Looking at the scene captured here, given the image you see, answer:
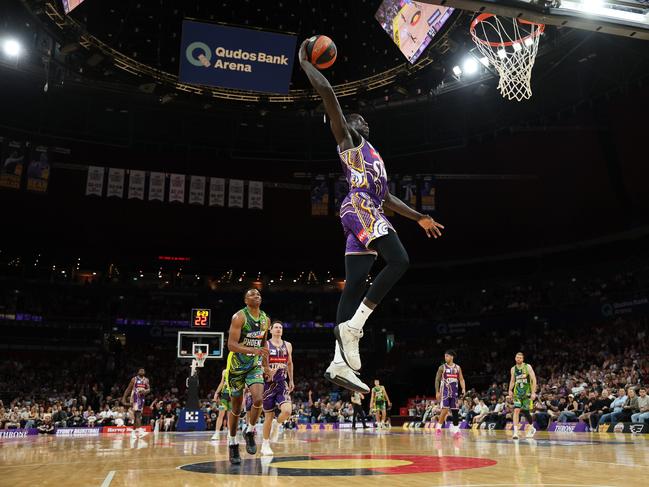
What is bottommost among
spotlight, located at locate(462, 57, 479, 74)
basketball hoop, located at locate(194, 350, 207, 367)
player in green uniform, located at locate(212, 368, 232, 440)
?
player in green uniform, located at locate(212, 368, 232, 440)

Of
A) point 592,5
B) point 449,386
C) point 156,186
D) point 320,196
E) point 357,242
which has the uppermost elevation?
point 320,196

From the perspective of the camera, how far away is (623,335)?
92.8 feet

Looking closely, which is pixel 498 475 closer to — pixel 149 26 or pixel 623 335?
pixel 149 26

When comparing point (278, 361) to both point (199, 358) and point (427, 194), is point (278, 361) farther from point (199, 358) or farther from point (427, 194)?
point (427, 194)

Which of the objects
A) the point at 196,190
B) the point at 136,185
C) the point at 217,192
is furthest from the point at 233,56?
the point at 136,185

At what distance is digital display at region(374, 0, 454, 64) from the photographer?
16953 mm

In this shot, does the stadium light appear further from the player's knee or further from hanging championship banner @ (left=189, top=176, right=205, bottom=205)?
hanging championship banner @ (left=189, top=176, right=205, bottom=205)

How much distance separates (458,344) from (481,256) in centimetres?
612

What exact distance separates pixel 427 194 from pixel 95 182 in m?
14.9

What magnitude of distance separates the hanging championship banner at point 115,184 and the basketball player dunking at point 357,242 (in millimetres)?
22773

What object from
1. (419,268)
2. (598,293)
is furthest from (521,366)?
(419,268)

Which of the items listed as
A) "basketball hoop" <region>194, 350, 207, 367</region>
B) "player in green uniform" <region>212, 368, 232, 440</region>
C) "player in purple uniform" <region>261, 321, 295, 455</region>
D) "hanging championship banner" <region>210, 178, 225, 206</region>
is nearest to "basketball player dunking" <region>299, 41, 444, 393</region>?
"player in green uniform" <region>212, 368, 232, 440</region>

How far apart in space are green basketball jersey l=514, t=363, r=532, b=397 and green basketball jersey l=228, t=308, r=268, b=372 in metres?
9.12

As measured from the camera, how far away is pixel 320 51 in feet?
16.4
